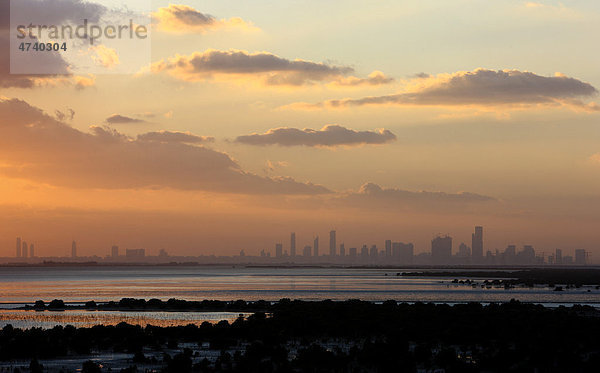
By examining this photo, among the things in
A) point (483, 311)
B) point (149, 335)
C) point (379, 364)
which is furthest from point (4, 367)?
point (483, 311)

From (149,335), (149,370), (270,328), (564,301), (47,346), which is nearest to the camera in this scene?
(149,370)

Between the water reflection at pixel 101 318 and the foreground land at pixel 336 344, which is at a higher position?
the foreground land at pixel 336 344

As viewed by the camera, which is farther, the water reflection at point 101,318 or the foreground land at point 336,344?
the water reflection at point 101,318

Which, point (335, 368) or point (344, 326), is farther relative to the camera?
point (344, 326)

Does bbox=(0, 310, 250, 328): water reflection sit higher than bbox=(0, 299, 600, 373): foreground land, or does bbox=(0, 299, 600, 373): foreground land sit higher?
bbox=(0, 299, 600, 373): foreground land

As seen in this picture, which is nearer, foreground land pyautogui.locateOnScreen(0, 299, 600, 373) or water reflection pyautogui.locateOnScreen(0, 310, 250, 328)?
foreground land pyautogui.locateOnScreen(0, 299, 600, 373)

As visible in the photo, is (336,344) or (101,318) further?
(101,318)

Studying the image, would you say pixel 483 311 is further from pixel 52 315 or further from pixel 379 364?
pixel 52 315

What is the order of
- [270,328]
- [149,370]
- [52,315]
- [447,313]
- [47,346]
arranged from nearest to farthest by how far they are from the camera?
[149,370] → [47,346] → [270,328] → [447,313] → [52,315]
